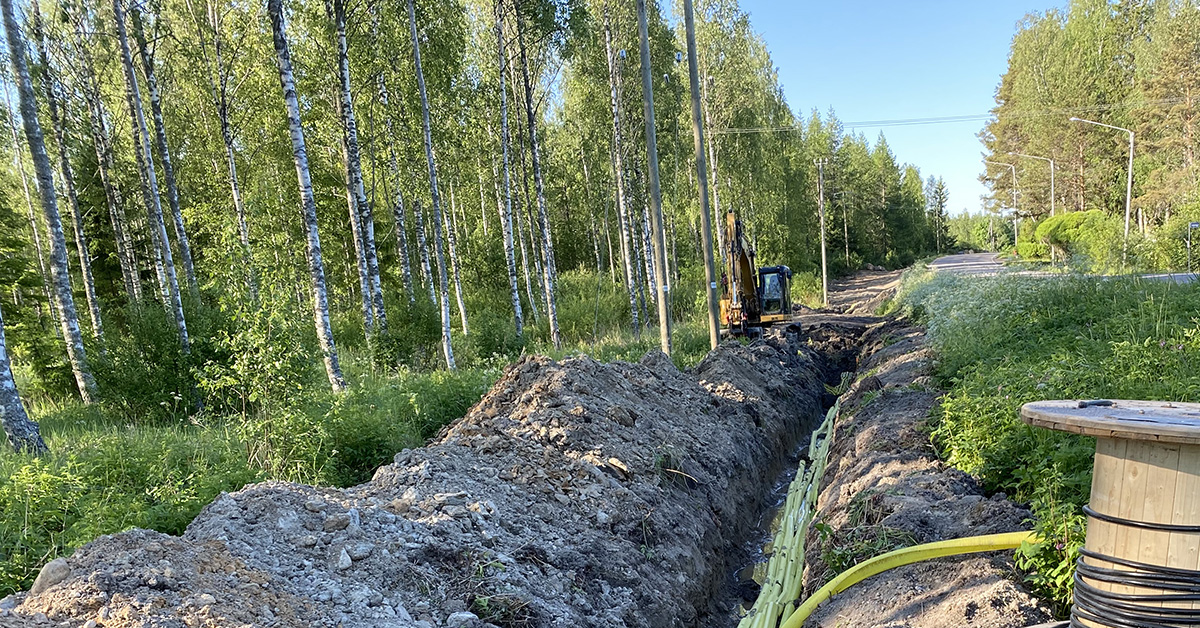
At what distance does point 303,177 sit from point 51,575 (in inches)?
269

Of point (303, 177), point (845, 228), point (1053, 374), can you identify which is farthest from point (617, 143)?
point (845, 228)

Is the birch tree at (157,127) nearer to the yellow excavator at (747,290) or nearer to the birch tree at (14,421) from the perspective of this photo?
the birch tree at (14,421)

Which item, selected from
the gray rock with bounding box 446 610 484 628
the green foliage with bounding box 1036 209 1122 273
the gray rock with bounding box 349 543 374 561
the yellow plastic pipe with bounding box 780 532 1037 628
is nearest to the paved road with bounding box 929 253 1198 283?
the green foliage with bounding box 1036 209 1122 273

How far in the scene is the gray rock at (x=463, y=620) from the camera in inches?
129

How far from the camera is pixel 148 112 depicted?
57.3 feet

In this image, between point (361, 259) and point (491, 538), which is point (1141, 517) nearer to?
point (491, 538)

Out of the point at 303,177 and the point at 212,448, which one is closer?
the point at 212,448

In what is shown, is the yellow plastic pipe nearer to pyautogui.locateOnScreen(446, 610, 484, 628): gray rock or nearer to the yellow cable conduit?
the yellow cable conduit

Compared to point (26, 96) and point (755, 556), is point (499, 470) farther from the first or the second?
point (26, 96)

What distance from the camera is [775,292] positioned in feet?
54.1

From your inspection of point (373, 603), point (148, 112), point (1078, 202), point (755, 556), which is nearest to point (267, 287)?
point (373, 603)

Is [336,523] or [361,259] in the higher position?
[361,259]

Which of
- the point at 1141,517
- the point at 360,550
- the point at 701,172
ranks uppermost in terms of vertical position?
the point at 701,172

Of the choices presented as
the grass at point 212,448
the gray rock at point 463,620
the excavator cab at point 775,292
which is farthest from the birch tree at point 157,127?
the excavator cab at point 775,292
